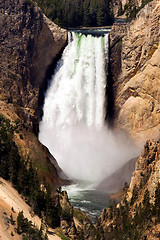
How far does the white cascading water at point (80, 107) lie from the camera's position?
63656mm

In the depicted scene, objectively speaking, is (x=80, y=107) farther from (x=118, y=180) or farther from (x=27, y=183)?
(x=27, y=183)

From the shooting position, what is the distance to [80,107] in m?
68.1

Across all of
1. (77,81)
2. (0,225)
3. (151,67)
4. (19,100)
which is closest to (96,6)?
(77,81)

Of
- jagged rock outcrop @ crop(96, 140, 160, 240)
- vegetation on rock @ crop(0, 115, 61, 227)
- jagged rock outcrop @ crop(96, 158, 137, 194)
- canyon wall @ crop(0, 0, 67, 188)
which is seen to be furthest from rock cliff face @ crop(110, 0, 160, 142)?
jagged rock outcrop @ crop(96, 140, 160, 240)

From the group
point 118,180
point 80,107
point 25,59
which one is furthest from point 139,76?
point 118,180

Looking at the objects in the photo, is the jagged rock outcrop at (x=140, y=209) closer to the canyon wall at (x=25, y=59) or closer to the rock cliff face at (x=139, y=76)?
the canyon wall at (x=25, y=59)

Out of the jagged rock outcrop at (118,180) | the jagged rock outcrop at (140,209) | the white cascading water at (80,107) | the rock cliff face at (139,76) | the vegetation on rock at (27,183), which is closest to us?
the jagged rock outcrop at (140,209)

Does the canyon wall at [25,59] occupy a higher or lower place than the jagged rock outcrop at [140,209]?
higher

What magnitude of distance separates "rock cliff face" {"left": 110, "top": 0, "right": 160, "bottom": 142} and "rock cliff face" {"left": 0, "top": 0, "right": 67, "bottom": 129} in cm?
1310

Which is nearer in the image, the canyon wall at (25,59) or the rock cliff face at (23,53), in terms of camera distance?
the canyon wall at (25,59)

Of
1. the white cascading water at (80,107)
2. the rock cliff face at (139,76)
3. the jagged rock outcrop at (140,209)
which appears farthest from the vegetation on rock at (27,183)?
the rock cliff face at (139,76)

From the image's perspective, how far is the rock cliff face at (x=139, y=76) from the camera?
60.8 meters

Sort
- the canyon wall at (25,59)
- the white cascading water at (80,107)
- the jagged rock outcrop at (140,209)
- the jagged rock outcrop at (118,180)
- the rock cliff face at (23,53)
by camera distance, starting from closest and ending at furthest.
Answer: the jagged rock outcrop at (140,209) → the jagged rock outcrop at (118,180) → the canyon wall at (25,59) → the rock cliff face at (23,53) → the white cascading water at (80,107)

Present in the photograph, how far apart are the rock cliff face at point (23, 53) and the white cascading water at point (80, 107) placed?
3.96 metres
